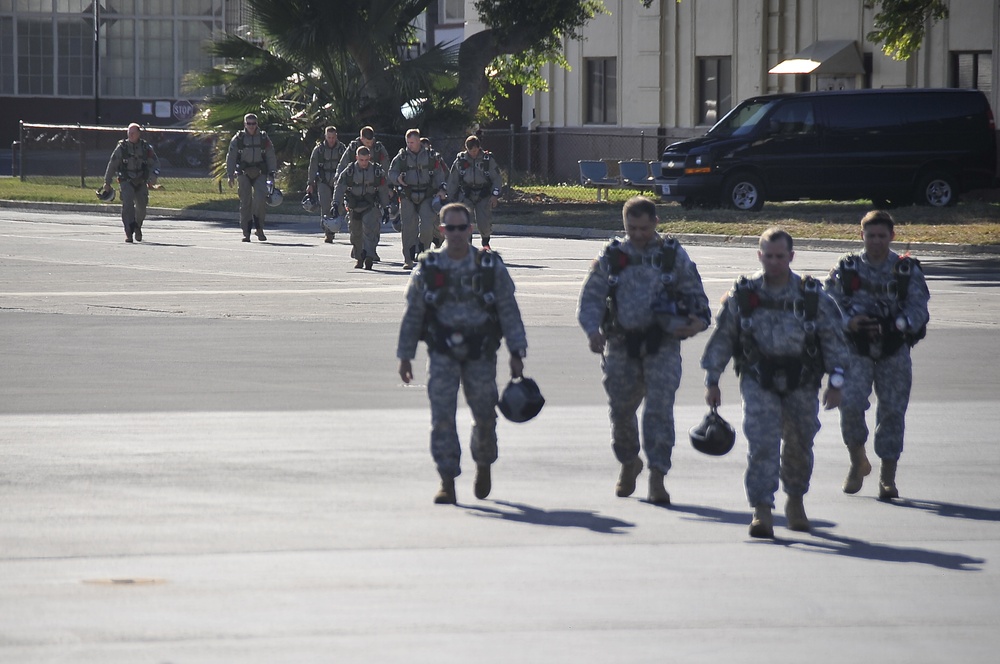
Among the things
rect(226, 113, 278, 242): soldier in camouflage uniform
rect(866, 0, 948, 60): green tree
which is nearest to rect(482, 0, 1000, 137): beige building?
rect(866, 0, 948, 60): green tree

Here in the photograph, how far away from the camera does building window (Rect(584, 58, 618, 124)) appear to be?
45594mm

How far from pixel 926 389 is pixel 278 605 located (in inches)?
279

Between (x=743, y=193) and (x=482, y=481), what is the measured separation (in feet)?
75.3

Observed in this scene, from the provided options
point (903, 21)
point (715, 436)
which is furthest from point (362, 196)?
point (715, 436)

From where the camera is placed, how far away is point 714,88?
1683 inches

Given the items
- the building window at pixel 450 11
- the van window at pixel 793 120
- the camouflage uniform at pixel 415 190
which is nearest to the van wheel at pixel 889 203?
the van window at pixel 793 120

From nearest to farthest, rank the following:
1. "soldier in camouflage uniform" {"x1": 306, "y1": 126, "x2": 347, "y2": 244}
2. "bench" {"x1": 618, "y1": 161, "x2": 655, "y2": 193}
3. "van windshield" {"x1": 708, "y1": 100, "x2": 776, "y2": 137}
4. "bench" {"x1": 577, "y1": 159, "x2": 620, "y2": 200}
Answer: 1. "soldier in camouflage uniform" {"x1": 306, "y1": 126, "x2": 347, "y2": 244}
2. "van windshield" {"x1": 708, "y1": 100, "x2": 776, "y2": 137}
3. "bench" {"x1": 618, "y1": 161, "x2": 655, "y2": 193}
4. "bench" {"x1": 577, "y1": 159, "x2": 620, "y2": 200}

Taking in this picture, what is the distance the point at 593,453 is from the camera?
1002cm

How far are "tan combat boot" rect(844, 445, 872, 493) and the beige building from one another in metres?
27.9

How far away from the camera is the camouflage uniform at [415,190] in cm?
2203

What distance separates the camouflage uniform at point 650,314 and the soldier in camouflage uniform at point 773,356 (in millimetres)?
686

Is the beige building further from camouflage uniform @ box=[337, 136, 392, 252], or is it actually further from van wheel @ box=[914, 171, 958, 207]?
camouflage uniform @ box=[337, 136, 392, 252]

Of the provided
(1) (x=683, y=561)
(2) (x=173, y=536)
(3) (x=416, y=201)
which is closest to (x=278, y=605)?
(2) (x=173, y=536)

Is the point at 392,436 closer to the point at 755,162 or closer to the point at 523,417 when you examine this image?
the point at 523,417
